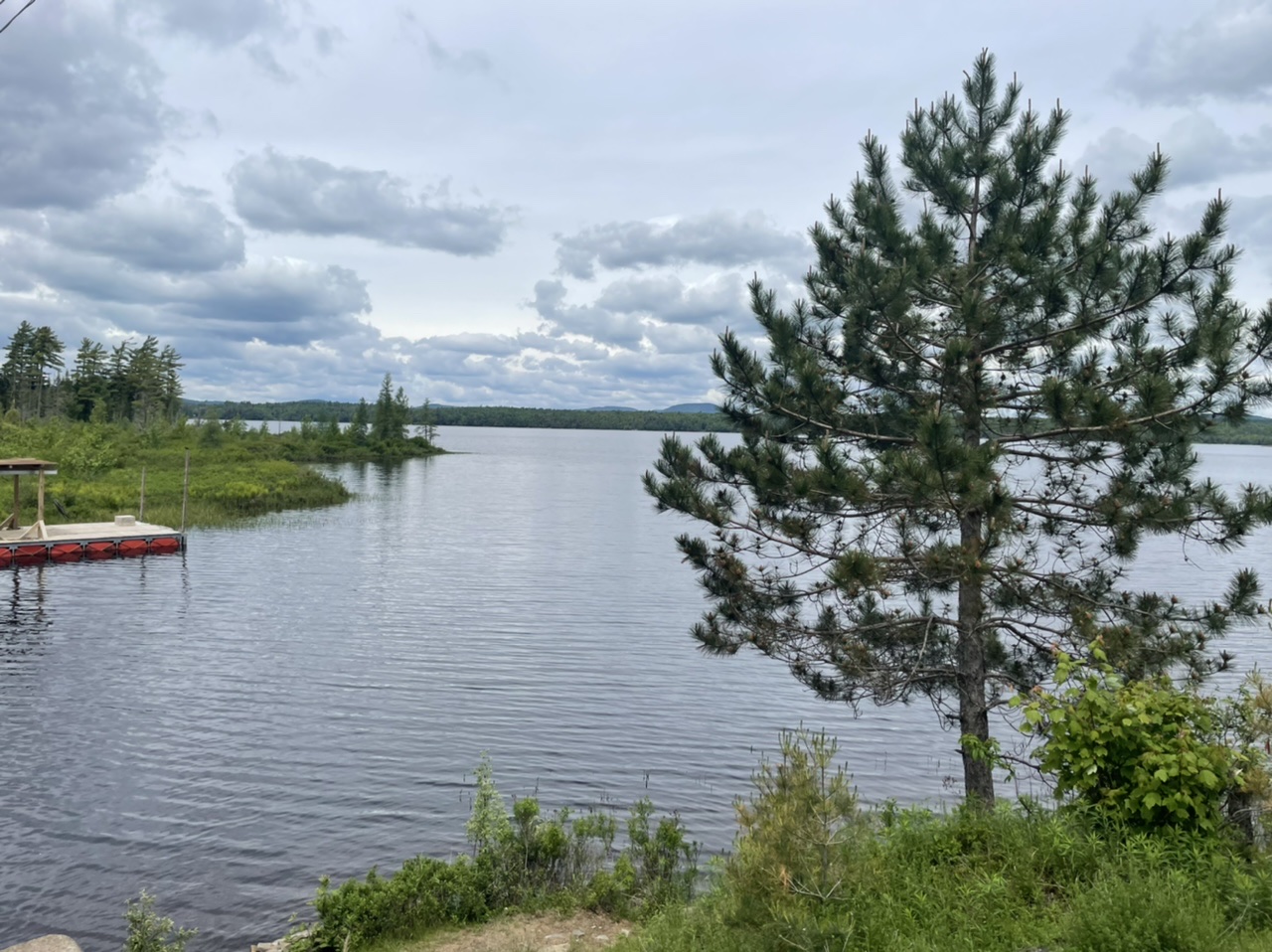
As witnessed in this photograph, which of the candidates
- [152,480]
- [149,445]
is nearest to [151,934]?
[152,480]

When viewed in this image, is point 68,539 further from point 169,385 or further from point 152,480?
point 169,385

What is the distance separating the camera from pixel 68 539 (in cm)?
3869

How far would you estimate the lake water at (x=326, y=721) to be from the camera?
12.6 metres

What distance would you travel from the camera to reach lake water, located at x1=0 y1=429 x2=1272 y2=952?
1259 centimetres

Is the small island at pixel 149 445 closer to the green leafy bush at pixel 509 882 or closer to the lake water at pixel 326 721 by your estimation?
the lake water at pixel 326 721

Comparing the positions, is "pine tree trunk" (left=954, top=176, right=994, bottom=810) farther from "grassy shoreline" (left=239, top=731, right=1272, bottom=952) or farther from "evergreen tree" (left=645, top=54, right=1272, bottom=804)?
"grassy shoreline" (left=239, top=731, right=1272, bottom=952)

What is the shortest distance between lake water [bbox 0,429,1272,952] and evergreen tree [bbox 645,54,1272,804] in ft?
14.0

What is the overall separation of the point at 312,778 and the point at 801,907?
12.0 meters

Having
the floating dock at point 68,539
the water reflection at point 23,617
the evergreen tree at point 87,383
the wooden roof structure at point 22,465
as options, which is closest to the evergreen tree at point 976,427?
the water reflection at point 23,617

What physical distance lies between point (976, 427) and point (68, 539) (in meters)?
39.2

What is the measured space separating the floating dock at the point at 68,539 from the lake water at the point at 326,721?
0.94 metres

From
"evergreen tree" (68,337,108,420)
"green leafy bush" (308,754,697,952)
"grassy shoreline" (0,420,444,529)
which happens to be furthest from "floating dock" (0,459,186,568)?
"evergreen tree" (68,337,108,420)

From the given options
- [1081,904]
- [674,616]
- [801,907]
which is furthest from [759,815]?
[674,616]

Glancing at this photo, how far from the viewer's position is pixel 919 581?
11.3 m
